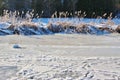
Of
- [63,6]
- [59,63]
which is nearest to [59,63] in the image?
[59,63]

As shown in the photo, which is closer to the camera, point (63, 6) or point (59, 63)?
point (59, 63)

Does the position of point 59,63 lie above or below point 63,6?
above

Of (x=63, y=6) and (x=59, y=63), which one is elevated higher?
(x=59, y=63)

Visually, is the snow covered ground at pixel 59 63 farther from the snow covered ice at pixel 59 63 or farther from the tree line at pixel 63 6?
the tree line at pixel 63 6

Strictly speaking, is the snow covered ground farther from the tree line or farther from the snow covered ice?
the tree line

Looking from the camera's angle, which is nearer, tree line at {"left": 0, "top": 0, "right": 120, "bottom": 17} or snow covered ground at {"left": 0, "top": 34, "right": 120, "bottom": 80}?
snow covered ground at {"left": 0, "top": 34, "right": 120, "bottom": 80}

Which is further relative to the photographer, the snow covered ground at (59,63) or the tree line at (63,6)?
the tree line at (63,6)

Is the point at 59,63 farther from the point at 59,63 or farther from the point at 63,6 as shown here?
the point at 63,6

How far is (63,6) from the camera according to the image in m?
27.5

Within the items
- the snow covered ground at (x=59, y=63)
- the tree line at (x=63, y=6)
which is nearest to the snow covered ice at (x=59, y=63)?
the snow covered ground at (x=59, y=63)

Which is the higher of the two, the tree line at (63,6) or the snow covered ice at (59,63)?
the snow covered ice at (59,63)

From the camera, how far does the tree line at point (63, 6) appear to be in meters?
27.0

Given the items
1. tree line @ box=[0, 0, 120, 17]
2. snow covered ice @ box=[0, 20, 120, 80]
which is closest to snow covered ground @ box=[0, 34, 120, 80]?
snow covered ice @ box=[0, 20, 120, 80]

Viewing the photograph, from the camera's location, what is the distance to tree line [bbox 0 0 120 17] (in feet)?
88.7
